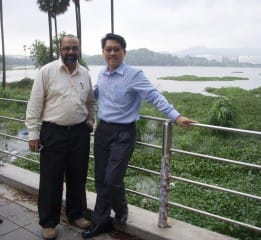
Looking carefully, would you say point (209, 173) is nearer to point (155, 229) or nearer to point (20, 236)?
point (155, 229)

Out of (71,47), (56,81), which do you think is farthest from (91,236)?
(71,47)

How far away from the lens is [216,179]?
5859mm

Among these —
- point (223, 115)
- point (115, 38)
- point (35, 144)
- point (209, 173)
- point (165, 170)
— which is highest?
point (115, 38)

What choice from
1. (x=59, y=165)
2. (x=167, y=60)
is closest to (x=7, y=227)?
(x=59, y=165)

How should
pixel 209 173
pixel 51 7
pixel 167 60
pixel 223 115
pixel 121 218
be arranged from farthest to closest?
1. pixel 167 60
2. pixel 51 7
3. pixel 223 115
4. pixel 209 173
5. pixel 121 218

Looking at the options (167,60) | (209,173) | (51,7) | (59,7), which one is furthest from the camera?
(167,60)

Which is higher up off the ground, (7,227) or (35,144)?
(35,144)

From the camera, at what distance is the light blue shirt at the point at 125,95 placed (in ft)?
9.30

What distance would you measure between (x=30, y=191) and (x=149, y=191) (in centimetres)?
167

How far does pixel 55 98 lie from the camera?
303cm

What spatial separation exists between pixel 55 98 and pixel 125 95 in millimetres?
576

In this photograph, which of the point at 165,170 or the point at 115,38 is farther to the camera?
the point at 165,170

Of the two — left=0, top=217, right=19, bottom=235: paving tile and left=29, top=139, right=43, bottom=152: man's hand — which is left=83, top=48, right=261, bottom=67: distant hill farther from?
left=29, top=139, right=43, bottom=152: man's hand

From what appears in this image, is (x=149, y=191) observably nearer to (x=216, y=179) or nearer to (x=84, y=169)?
(x=216, y=179)
